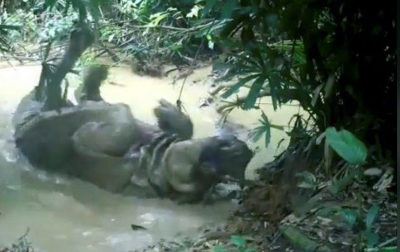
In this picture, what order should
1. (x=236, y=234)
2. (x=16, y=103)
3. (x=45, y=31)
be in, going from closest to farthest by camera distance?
(x=236, y=234) < (x=45, y=31) < (x=16, y=103)

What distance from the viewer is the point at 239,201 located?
8.55 ft

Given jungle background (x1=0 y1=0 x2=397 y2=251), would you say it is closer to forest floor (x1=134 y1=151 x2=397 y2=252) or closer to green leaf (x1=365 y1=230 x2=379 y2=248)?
forest floor (x1=134 y1=151 x2=397 y2=252)

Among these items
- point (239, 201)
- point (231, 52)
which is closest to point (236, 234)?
point (239, 201)

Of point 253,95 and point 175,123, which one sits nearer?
point 253,95

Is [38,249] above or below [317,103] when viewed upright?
below

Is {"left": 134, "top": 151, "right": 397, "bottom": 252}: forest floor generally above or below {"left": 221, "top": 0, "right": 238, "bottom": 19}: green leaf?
below

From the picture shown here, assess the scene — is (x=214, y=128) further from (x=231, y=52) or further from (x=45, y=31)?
(x=45, y=31)

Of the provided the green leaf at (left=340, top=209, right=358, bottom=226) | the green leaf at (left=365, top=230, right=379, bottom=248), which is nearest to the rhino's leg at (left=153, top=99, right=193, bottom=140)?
the green leaf at (left=340, top=209, right=358, bottom=226)

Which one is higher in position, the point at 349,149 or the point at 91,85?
the point at 349,149

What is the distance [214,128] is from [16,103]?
1.06 meters

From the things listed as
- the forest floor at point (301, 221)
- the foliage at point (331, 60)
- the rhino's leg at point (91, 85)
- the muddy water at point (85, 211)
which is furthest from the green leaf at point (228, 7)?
the rhino's leg at point (91, 85)

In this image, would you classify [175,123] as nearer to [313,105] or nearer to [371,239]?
[313,105]

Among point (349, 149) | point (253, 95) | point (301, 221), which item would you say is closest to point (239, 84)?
point (253, 95)

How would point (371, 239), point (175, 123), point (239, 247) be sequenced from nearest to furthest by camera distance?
point (371, 239), point (239, 247), point (175, 123)
